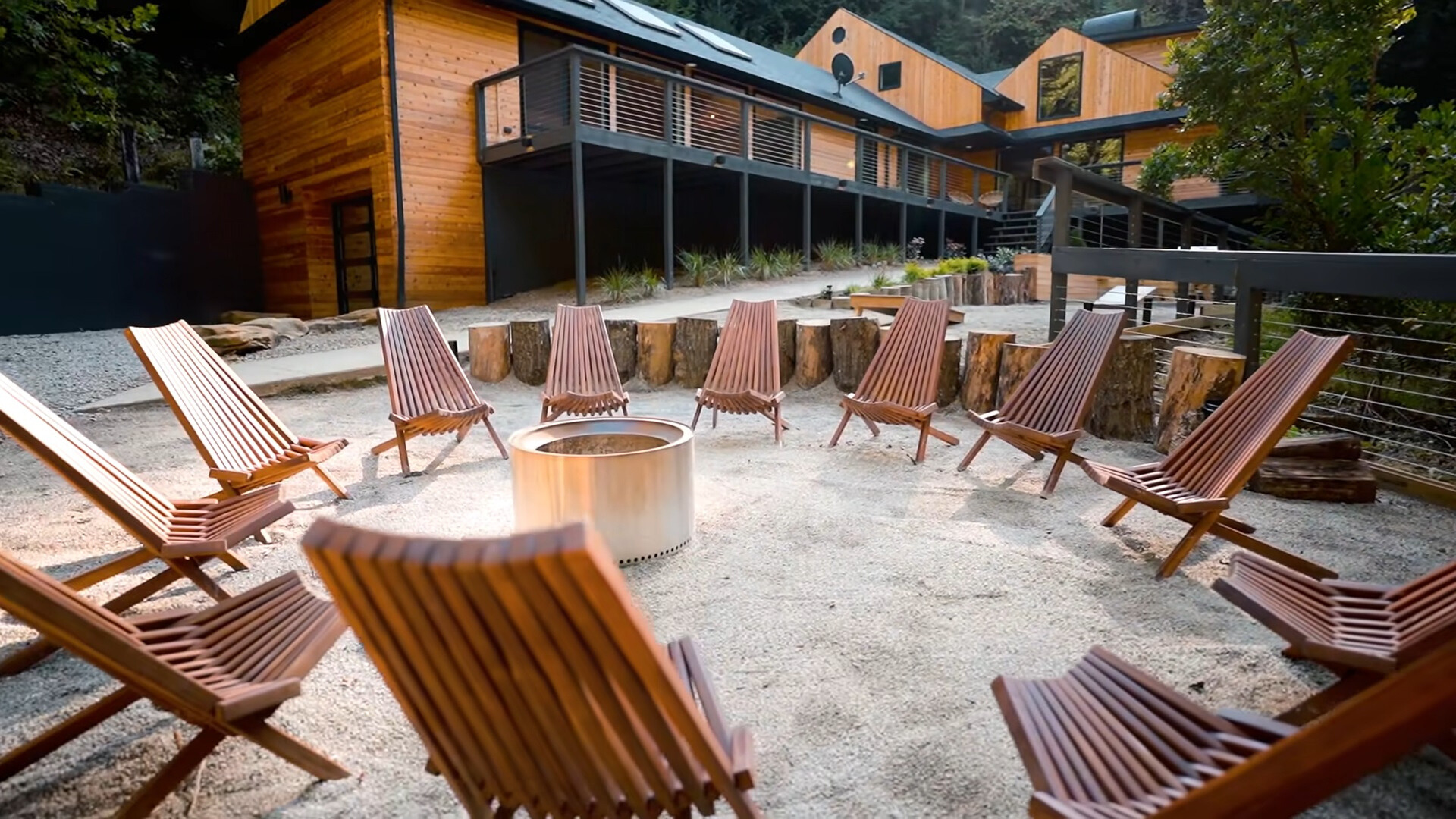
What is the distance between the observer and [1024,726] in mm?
1485

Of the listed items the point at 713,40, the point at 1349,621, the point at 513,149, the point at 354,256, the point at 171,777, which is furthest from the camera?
the point at 713,40

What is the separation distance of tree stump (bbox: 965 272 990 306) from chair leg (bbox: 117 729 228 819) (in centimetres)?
1109

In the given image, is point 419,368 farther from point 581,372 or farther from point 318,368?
point 318,368

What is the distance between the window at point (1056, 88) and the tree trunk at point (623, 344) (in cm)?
1797

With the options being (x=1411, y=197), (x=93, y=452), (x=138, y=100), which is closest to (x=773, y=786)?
(x=93, y=452)

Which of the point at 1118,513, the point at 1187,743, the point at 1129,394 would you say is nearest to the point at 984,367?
the point at 1129,394

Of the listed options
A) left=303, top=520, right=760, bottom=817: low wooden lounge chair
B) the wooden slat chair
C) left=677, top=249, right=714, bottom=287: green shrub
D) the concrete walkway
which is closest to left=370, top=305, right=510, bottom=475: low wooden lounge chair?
the concrete walkway

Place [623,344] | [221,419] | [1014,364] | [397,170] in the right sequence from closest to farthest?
[221,419]
[1014,364]
[623,344]
[397,170]

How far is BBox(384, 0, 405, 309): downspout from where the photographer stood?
9.91 meters

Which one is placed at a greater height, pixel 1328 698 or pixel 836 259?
pixel 836 259

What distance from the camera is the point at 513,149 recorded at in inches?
417

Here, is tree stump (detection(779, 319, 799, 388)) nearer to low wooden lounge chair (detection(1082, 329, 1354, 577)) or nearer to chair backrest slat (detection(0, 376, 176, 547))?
low wooden lounge chair (detection(1082, 329, 1354, 577))

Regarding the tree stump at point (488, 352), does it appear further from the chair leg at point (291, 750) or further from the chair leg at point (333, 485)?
the chair leg at point (291, 750)

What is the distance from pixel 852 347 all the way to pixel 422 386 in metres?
3.19
